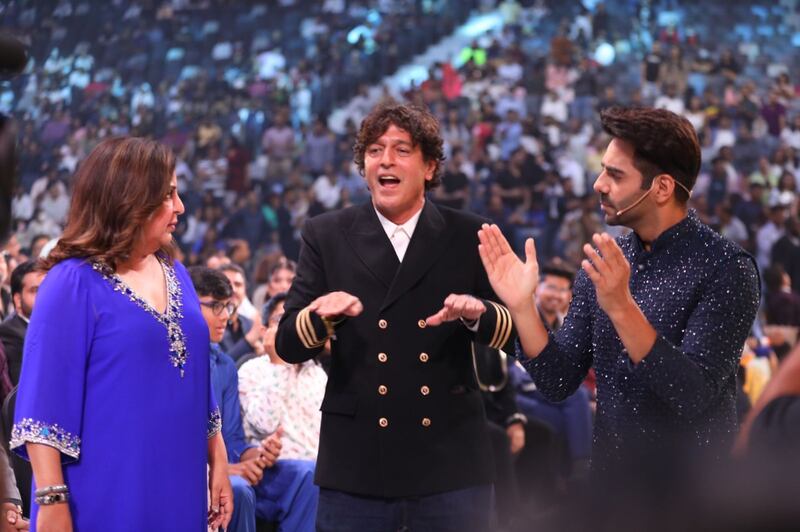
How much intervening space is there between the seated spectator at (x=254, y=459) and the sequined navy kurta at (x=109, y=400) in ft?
5.88

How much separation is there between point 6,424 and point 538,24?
48.2 feet

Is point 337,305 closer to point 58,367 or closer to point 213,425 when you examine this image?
point 213,425

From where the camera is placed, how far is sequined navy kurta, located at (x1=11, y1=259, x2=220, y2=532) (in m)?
2.53

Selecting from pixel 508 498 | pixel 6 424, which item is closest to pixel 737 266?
pixel 6 424

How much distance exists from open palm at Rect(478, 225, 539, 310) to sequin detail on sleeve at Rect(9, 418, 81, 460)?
1.03m

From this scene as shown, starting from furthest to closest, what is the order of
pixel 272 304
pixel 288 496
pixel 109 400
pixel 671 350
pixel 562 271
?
1. pixel 562 271
2. pixel 272 304
3. pixel 288 496
4. pixel 109 400
5. pixel 671 350

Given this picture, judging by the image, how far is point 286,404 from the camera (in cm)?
488

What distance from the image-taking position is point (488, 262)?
2711 mm

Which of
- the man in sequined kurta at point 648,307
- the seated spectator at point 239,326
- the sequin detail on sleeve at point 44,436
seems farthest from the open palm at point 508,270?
the seated spectator at point 239,326

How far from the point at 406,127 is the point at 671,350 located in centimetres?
101

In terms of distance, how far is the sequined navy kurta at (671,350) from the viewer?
2.37 m

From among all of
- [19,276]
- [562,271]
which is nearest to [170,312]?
[19,276]

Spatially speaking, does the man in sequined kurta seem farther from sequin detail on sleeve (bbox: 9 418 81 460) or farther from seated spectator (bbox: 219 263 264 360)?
seated spectator (bbox: 219 263 264 360)

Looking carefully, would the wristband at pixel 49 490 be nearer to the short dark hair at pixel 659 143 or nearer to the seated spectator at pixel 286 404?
the short dark hair at pixel 659 143
